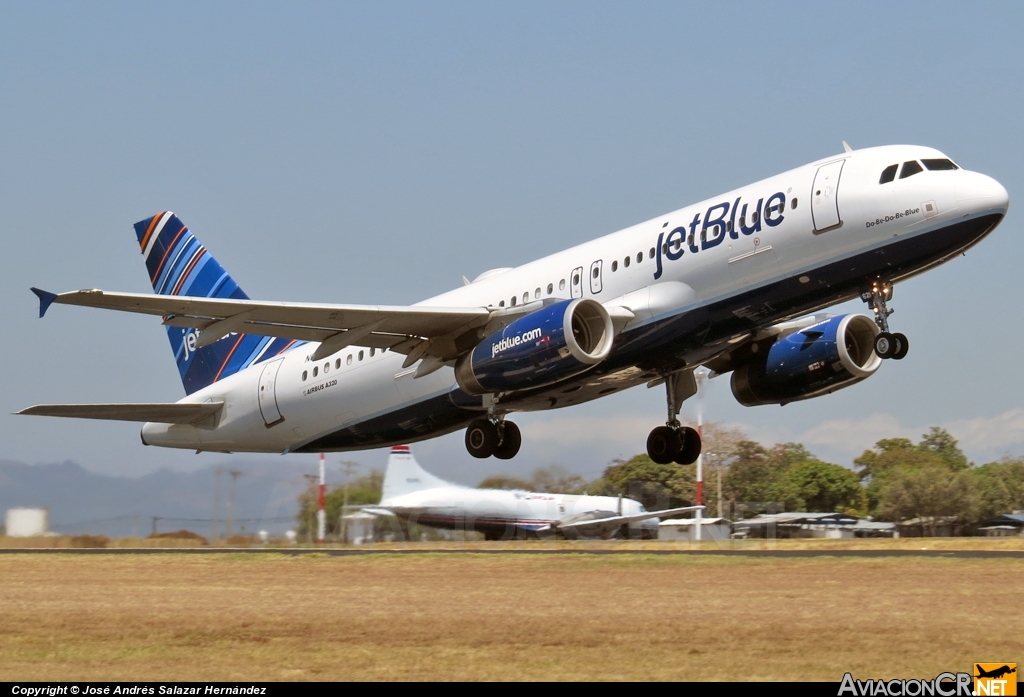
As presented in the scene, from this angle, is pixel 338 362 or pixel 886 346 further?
pixel 338 362

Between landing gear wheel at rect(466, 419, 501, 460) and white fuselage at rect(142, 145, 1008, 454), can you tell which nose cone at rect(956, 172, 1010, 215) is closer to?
white fuselage at rect(142, 145, 1008, 454)

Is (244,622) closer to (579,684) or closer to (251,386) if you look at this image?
(579,684)

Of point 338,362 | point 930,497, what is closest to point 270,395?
point 338,362

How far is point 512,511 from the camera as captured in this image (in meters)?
46.6

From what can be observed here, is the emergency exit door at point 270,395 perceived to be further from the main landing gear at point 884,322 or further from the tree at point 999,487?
the tree at point 999,487

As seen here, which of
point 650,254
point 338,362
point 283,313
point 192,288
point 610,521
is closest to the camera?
point 650,254

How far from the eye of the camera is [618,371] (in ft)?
79.7

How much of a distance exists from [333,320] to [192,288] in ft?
38.3

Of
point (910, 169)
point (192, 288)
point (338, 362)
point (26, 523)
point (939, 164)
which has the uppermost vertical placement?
point (192, 288)

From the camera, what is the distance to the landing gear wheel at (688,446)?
2714cm

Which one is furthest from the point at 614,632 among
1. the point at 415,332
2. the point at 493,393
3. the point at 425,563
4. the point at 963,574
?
the point at 425,563

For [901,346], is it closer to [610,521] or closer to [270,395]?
[270,395]

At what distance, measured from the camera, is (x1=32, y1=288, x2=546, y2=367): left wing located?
22.3 meters

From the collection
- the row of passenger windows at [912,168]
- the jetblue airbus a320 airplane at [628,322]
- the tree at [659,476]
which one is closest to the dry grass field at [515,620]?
the jetblue airbus a320 airplane at [628,322]
